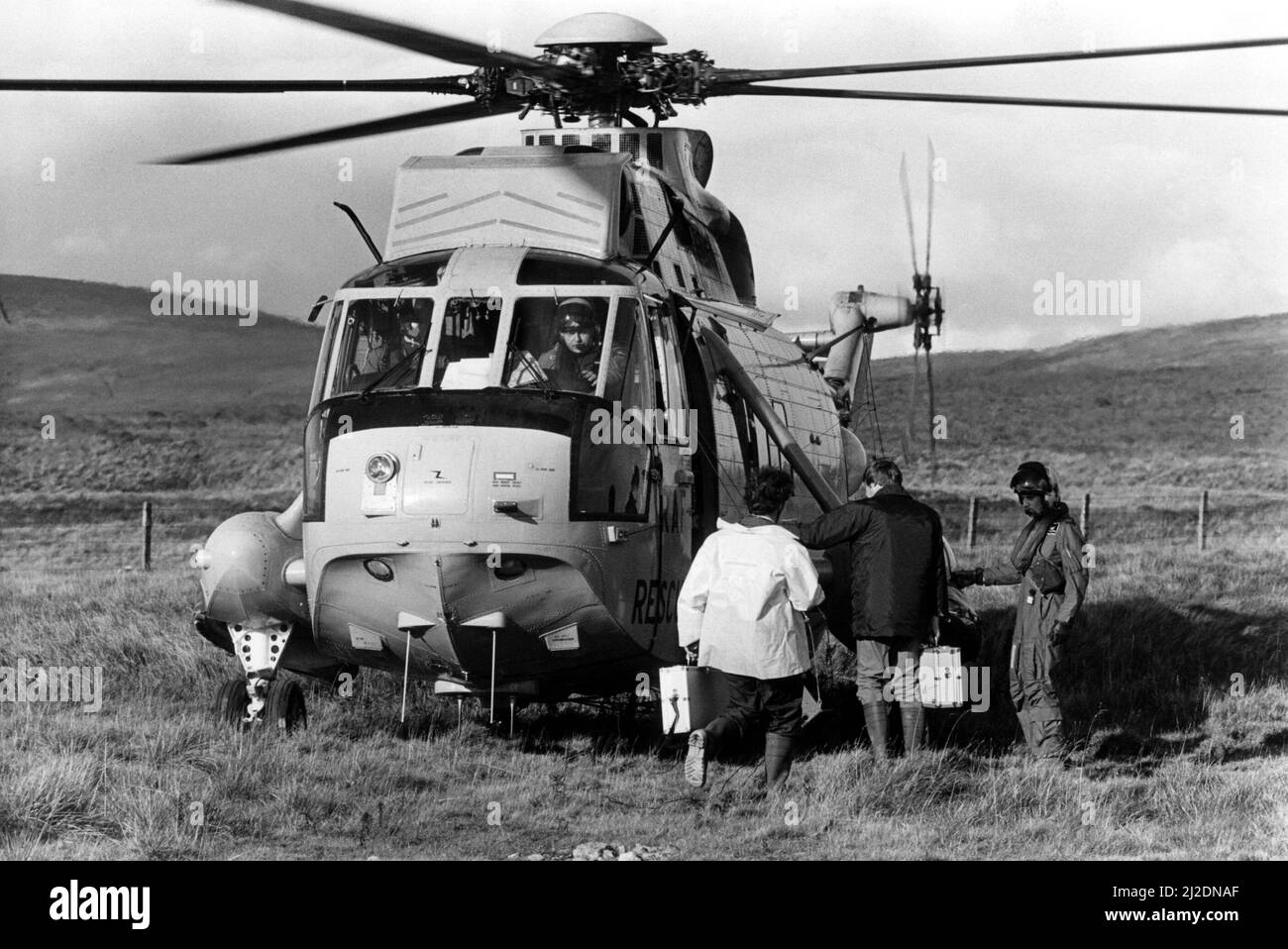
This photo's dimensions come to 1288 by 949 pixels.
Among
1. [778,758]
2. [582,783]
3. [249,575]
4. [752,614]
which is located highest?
[249,575]

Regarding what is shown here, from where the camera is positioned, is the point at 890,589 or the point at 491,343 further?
the point at 491,343

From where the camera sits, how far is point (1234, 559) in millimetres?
25703

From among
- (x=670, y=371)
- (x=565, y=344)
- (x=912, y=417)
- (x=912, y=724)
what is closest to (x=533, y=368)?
(x=565, y=344)

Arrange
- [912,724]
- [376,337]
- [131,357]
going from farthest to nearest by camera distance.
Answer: [131,357] < [376,337] < [912,724]

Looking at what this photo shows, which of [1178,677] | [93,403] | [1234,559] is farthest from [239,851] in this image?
[93,403]

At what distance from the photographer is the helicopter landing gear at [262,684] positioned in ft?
40.4

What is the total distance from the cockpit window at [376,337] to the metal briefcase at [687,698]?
2.90 meters

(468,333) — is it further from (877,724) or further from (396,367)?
(877,724)

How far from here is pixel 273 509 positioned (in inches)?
1784

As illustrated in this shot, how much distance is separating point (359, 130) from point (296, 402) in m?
68.8

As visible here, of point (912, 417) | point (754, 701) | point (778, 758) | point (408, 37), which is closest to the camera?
point (754, 701)

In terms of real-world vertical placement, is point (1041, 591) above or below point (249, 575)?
below

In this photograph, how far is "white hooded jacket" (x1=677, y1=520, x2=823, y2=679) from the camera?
10.0m

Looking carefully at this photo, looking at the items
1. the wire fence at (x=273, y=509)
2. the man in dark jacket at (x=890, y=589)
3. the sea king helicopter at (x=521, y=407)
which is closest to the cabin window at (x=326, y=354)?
the sea king helicopter at (x=521, y=407)
